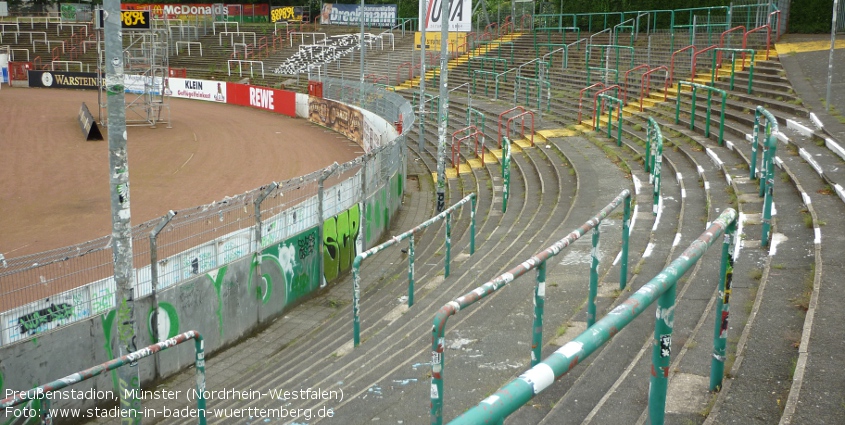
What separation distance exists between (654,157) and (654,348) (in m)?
11.2

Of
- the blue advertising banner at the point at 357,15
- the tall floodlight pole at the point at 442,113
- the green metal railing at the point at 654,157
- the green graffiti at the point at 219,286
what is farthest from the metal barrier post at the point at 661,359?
the blue advertising banner at the point at 357,15

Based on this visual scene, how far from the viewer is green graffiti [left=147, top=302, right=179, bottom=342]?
392 inches

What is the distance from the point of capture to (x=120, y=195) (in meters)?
7.50

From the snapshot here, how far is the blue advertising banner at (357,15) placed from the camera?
5978 centimetres

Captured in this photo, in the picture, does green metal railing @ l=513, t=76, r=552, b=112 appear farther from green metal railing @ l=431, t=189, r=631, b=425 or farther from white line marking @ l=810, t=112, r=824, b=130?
green metal railing @ l=431, t=189, r=631, b=425

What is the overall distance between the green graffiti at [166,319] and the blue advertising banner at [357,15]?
5006 cm

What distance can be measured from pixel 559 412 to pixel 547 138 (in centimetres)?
1750

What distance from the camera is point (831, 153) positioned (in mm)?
12344

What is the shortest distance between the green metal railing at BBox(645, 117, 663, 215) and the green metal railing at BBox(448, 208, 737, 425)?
739 cm

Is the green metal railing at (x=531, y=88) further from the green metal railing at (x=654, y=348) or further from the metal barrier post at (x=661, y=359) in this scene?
the metal barrier post at (x=661, y=359)

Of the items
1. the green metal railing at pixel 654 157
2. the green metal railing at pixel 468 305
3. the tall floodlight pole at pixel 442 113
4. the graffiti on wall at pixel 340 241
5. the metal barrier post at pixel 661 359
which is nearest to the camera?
the metal barrier post at pixel 661 359

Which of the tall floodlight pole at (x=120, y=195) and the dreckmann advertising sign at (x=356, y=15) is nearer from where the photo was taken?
the tall floodlight pole at (x=120, y=195)

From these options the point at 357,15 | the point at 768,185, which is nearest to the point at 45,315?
the point at 768,185

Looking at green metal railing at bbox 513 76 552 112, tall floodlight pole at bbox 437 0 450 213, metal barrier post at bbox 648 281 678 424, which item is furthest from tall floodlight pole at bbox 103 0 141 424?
green metal railing at bbox 513 76 552 112
